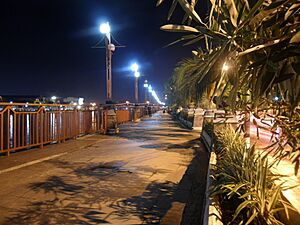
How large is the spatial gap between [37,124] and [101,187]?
17.9 feet

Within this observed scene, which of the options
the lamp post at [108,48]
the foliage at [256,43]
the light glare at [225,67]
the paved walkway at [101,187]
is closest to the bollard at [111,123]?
the lamp post at [108,48]

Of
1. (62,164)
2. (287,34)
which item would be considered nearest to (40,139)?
(62,164)

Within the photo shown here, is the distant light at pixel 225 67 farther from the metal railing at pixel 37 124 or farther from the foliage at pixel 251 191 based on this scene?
the metal railing at pixel 37 124

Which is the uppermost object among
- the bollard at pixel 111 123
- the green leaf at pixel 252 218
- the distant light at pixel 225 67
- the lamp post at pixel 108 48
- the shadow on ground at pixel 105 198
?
the lamp post at pixel 108 48

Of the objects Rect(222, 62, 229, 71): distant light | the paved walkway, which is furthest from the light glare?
the paved walkway

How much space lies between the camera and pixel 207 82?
2445mm

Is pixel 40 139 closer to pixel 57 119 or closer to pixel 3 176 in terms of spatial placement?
pixel 57 119

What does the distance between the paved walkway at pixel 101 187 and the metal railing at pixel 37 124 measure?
1.52 ft

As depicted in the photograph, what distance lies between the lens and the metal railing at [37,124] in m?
9.07

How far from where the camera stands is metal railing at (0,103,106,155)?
29.8ft

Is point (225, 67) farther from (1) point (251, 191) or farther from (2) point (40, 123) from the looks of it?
(2) point (40, 123)

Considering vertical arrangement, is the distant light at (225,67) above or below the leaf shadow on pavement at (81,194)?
above

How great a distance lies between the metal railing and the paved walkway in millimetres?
462

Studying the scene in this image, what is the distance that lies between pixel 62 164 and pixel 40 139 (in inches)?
115
